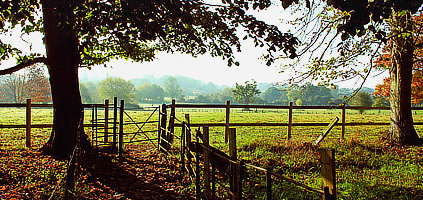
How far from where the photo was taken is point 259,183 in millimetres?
5477

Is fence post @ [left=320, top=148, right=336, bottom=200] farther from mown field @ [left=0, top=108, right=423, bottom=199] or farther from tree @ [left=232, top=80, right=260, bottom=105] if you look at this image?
tree @ [left=232, top=80, right=260, bottom=105]

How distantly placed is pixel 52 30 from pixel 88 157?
11.5 feet

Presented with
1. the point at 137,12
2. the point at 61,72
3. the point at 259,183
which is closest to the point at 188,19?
the point at 137,12

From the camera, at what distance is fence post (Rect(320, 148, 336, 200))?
2.03 m

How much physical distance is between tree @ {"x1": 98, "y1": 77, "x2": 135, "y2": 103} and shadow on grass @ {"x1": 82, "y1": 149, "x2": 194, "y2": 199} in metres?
66.9

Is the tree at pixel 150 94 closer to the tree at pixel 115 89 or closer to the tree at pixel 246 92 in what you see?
the tree at pixel 115 89

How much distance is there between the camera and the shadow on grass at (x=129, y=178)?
486cm

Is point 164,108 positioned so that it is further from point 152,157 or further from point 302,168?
point 302,168

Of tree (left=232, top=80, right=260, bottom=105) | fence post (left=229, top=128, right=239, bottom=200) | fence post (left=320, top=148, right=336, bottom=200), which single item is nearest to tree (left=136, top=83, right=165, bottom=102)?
tree (left=232, top=80, right=260, bottom=105)

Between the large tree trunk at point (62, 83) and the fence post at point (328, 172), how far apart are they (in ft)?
21.9

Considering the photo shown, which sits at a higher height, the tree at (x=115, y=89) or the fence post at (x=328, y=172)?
the tree at (x=115, y=89)

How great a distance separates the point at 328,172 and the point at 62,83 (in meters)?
7.08

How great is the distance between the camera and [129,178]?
5719 mm

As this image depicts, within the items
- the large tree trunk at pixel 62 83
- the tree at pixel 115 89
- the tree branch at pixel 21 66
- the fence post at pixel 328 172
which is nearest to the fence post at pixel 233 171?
the fence post at pixel 328 172
